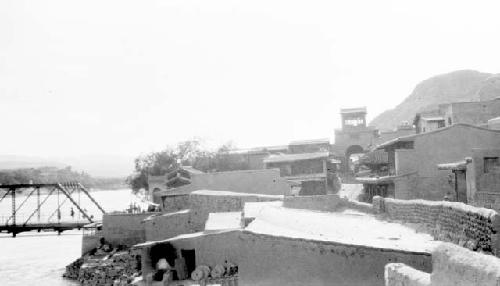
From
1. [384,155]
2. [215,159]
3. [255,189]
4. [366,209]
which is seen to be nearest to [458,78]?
[215,159]

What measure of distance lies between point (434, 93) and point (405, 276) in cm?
8812

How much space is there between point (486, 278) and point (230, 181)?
975 inches

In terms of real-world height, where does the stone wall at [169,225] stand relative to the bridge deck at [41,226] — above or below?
above

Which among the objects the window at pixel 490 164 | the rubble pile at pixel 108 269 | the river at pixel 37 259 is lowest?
the river at pixel 37 259

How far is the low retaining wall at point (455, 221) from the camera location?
9.42 m

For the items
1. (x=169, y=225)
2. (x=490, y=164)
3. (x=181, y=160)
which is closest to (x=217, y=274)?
(x=169, y=225)

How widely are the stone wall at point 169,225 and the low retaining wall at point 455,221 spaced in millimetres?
10746

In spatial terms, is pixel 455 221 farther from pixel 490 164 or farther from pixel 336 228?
pixel 490 164

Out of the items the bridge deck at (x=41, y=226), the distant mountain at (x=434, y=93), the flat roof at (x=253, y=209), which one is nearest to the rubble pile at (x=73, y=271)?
the bridge deck at (x=41, y=226)

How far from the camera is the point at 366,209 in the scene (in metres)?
19.6

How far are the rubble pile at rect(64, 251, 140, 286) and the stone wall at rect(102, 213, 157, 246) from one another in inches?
58.6

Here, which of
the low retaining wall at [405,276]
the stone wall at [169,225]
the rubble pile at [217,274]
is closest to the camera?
the low retaining wall at [405,276]

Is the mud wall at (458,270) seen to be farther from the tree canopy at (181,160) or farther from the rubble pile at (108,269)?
the tree canopy at (181,160)

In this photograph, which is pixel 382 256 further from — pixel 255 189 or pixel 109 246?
pixel 109 246
